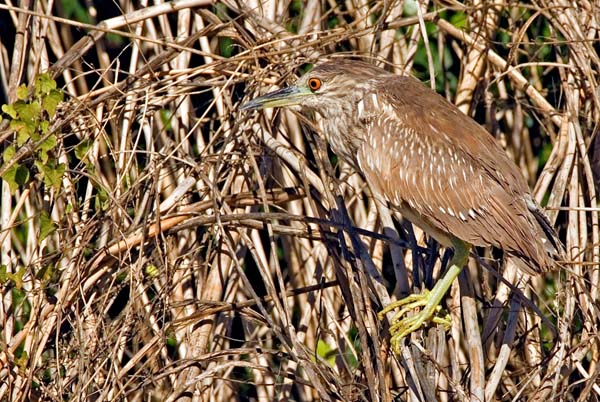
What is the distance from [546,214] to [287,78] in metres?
1.03

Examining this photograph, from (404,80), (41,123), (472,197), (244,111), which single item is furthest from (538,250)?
(41,123)

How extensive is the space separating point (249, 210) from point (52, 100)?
2.86 feet

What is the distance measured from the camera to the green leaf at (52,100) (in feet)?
9.77

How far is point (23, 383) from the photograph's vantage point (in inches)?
118

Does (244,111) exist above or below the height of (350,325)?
above

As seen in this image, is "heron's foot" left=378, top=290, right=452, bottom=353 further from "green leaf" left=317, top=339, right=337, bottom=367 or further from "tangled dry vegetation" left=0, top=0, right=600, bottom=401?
"green leaf" left=317, top=339, right=337, bottom=367

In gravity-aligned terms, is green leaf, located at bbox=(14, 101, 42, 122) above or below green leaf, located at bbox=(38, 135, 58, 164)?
above

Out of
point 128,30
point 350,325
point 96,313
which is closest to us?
point 96,313

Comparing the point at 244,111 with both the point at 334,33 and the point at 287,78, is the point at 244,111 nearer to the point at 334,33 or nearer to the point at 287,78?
the point at 287,78

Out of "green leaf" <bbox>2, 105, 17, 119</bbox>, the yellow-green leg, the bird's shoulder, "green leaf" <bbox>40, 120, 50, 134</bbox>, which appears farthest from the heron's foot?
"green leaf" <bbox>2, 105, 17, 119</bbox>

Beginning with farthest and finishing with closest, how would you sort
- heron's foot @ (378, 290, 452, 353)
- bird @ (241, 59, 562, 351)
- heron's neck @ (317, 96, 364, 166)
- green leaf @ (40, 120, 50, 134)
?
heron's neck @ (317, 96, 364, 166) < green leaf @ (40, 120, 50, 134) < bird @ (241, 59, 562, 351) < heron's foot @ (378, 290, 452, 353)

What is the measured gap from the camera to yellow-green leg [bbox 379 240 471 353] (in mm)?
Result: 2797

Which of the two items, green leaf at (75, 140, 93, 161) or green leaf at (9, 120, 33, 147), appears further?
green leaf at (75, 140, 93, 161)

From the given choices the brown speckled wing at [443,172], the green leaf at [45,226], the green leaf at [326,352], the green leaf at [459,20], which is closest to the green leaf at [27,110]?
the green leaf at [45,226]
